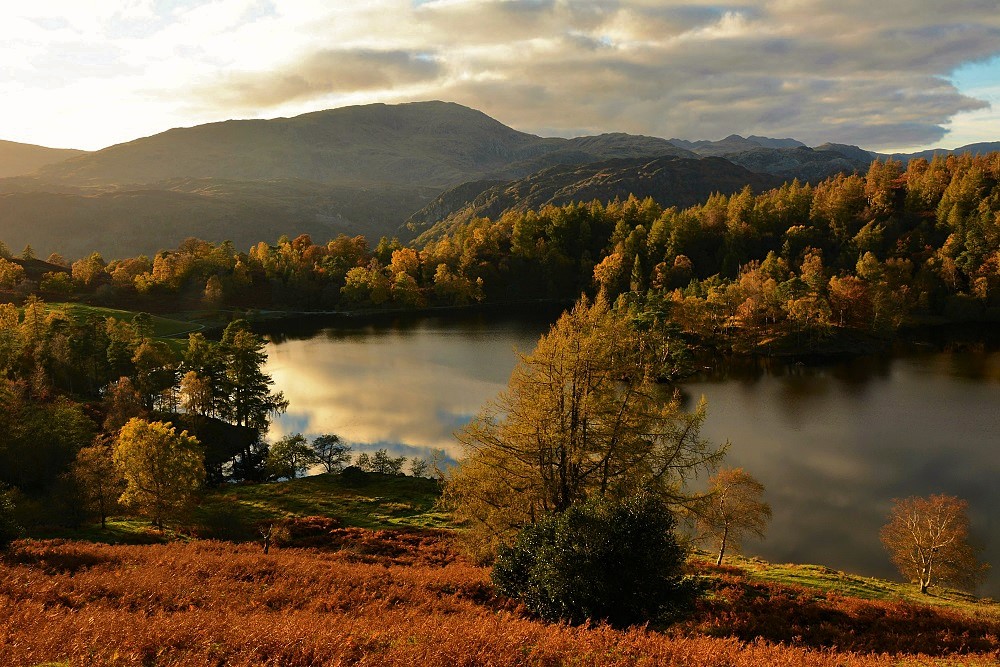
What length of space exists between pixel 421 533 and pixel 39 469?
34.0 metres

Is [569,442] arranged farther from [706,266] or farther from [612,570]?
[706,266]

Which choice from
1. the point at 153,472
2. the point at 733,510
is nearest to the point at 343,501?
the point at 153,472

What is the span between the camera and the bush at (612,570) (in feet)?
55.2

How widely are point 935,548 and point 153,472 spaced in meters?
51.2

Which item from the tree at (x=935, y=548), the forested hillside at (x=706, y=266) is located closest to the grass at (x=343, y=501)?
the tree at (x=935, y=548)

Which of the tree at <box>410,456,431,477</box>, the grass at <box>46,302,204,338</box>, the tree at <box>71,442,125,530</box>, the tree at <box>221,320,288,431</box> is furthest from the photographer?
the grass at <box>46,302,204,338</box>

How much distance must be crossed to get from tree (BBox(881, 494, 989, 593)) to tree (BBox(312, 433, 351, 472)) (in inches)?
1920

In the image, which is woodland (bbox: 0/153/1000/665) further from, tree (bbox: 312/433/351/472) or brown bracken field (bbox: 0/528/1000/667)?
tree (bbox: 312/433/351/472)

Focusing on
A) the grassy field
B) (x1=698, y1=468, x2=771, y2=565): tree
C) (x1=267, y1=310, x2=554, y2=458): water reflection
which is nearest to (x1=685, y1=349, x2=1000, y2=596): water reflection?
(x1=698, y1=468, x2=771, y2=565): tree

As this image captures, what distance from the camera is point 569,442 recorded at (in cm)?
2486

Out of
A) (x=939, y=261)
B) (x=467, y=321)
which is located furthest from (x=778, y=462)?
(x=939, y=261)

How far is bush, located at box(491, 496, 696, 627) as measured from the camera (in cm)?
1681

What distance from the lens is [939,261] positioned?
124438mm

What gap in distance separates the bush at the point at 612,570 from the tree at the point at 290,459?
44.4m
